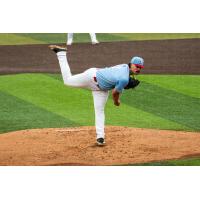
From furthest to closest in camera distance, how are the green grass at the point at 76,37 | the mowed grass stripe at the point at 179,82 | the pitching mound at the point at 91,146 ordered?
the green grass at the point at 76,37
the mowed grass stripe at the point at 179,82
the pitching mound at the point at 91,146

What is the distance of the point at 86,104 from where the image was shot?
18391 mm

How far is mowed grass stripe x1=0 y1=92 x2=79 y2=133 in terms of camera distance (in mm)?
16641

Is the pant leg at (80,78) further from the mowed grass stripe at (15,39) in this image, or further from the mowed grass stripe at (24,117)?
the mowed grass stripe at (15,39)

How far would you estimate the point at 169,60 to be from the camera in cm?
2144

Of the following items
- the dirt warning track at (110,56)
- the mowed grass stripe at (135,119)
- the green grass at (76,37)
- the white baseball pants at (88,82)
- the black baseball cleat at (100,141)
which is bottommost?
the mowed grass stripe at (135,119)

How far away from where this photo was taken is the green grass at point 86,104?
1698 cm

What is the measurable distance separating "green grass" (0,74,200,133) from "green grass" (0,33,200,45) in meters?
2.16

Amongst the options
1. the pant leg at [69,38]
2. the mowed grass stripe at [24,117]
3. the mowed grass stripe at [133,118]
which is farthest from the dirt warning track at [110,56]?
the mowed grass stripe at [133,118]

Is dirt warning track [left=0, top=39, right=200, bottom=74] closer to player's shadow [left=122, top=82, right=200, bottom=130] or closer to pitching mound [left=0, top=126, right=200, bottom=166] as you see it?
player's shadow [left=122, top=82, right=200, bottom=130]

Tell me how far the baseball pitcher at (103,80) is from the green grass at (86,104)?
1.94m

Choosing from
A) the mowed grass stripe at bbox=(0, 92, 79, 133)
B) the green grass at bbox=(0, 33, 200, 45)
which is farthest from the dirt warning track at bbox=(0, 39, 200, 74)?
the mowed grass stripe at bbox=(0, 92, 79, 133)

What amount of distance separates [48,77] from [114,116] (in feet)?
9.90
